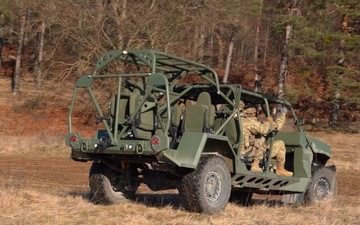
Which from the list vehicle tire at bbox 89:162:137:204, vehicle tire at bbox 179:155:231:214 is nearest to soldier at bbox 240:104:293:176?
vehicle tire at bbox 179:155:231:214

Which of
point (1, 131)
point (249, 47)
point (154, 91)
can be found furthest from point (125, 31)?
point (249, 47)

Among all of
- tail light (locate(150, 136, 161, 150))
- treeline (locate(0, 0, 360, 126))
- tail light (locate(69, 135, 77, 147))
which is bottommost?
tail light (locate(69, 135, 77, 147))

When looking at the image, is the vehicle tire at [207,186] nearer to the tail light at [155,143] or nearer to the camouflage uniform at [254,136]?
the tail light at [155,143]

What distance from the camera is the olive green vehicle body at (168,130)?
9414mm

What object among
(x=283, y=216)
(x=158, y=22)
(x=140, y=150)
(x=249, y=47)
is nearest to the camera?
(x=140, y=150)

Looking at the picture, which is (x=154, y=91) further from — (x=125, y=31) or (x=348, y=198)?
(x=125, y=31)

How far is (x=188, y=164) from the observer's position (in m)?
9.30

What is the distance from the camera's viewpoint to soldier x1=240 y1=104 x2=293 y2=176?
10898 mm

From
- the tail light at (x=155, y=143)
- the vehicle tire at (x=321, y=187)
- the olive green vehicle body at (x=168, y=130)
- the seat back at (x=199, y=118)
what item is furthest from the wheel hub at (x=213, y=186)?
the vehicle tire at (x=321, y=187)

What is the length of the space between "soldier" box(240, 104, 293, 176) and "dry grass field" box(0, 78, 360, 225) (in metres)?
0.74

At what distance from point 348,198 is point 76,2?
21.7 m

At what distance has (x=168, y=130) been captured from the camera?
405 inches

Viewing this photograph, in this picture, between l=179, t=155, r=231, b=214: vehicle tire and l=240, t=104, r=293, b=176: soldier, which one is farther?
l=240, t=104, r=293, b=176: soldier

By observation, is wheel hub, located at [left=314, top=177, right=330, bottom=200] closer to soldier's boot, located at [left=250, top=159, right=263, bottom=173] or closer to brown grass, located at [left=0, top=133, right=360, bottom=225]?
brown grass, located at [left=0, top=133, right=360, bottom=225]
